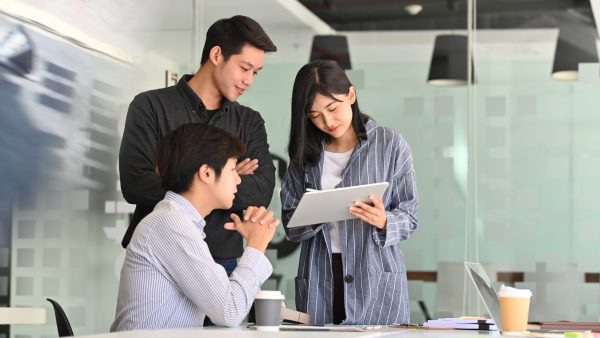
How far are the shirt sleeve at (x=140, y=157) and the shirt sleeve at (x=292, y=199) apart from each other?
40 cm

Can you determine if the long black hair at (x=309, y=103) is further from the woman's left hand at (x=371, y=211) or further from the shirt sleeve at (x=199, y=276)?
the shirt sleeve at (x=199, y=276)

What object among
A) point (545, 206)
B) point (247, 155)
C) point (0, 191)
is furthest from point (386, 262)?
point (545, 206)

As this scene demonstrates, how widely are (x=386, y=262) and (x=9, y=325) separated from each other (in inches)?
72.8

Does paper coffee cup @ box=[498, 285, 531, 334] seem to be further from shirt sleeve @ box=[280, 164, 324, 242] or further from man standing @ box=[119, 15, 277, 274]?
man standing @ box=[119, 15, 277, 274]

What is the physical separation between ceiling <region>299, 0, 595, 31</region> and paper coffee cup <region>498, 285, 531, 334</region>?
9.25 feet

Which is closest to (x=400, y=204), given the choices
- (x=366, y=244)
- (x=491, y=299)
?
(x=366, y=244)

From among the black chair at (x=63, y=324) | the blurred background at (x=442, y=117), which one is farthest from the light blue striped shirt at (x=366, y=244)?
the blurred background at (x=442, y=117)

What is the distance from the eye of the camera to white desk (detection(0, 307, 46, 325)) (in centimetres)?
424

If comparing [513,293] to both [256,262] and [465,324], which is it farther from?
[256,262]

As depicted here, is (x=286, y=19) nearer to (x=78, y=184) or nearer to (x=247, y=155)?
(x=78, y=184)

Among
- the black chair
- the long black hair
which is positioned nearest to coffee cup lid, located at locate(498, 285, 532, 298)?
the long black hair

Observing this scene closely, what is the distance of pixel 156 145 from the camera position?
3297mm

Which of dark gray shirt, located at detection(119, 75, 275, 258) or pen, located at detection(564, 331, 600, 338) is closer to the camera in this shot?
pen, located at detection(564, 331, 600, 338)

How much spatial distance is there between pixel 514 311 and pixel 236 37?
4.34 ft
